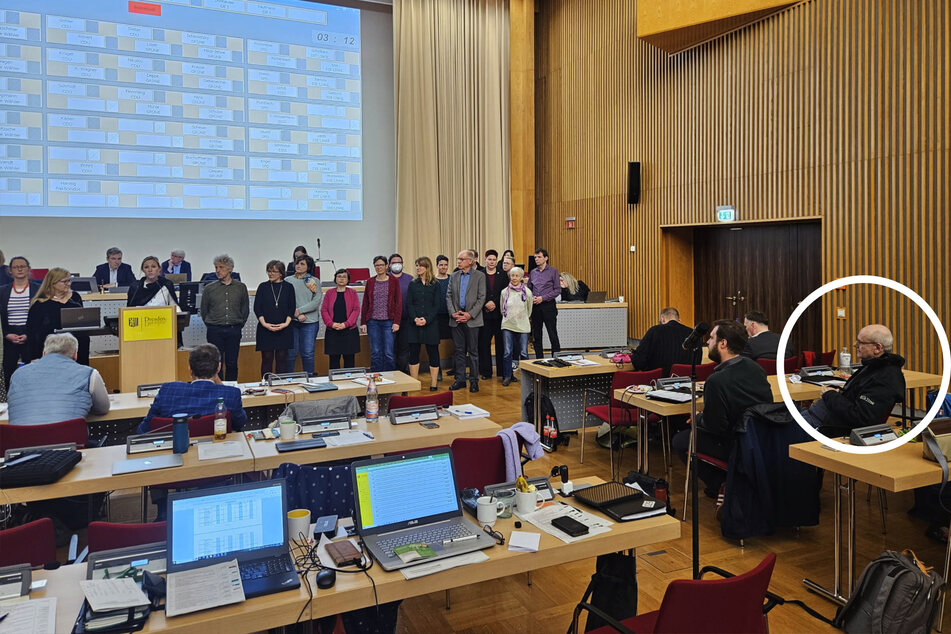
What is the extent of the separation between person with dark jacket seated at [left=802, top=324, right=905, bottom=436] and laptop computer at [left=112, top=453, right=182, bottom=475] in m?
3.77

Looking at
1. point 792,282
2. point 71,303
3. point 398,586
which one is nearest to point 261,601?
point 398,586

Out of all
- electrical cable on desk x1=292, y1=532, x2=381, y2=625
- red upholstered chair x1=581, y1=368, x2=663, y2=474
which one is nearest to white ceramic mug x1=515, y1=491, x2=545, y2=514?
electrical cable on desk x1=292, y1=532, x2=381, y2=625

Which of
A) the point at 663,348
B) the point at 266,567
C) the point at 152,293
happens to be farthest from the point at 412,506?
the point at 152,293

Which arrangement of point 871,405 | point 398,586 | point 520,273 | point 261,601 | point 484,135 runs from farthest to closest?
point 484,135
point 520,273
point 871,405
point 398,586
point 261,601

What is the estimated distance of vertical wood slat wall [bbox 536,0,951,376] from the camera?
6.98 metres

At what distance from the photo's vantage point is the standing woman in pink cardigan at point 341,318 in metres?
8.05

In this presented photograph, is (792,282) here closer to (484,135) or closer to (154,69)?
(484,135)

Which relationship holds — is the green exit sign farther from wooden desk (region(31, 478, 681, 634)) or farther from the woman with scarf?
wooden desk (region(31, 478, 681, 634))

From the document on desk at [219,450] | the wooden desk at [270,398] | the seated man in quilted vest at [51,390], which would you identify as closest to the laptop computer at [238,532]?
the document on desk at [219,450]

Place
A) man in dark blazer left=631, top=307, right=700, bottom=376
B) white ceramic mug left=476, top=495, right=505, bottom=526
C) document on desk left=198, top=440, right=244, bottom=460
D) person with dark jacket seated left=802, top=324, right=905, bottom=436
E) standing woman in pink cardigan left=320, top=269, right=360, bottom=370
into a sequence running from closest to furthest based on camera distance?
white ceramic mug left=476, top=495, right=505, bottom=526, document on desk left=198, top=440, right=244, bottom=460, person with dark jacket seated left=802, top=324, right=905, bottom=436, man in dark blazer left=631, top=307, right=700, bottom=376, standing woman in pink cardigan left=320, top=269, right=360, bottom=370

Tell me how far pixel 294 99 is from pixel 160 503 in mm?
8051

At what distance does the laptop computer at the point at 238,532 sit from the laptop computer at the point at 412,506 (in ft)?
1.00

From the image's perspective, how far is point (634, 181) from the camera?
11109 millimetres

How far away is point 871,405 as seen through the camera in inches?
163
